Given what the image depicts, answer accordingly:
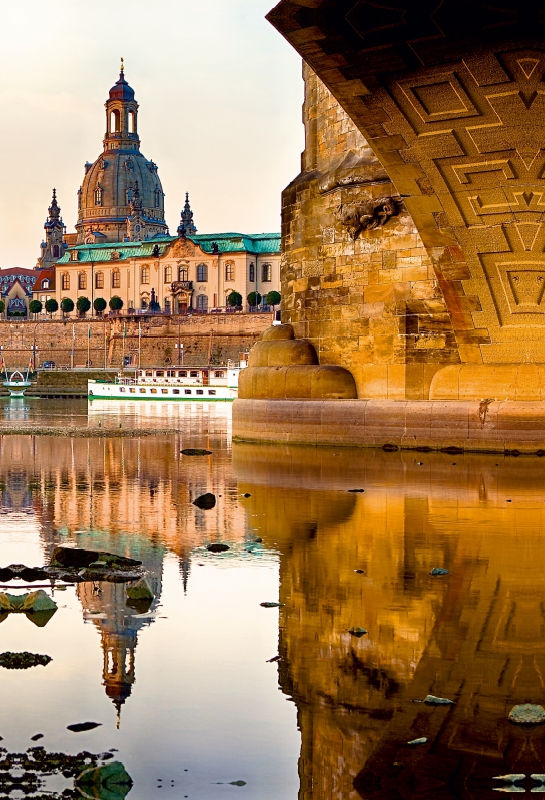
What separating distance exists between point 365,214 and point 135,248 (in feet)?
390

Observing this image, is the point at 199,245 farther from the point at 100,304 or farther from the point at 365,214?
the point at 365,214

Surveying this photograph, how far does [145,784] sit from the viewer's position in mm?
4051

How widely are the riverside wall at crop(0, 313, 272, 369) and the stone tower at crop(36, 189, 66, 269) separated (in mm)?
42486

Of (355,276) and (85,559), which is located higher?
(355,276)

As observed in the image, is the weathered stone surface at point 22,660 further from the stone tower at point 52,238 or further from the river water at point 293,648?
the stone tower at point 52,238

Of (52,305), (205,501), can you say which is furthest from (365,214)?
(52,305)

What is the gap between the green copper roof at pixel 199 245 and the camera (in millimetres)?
125250

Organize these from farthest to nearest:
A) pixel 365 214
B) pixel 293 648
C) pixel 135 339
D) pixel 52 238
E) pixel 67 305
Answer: pixel 52 238 < pixel 67 305 < pixel 135 339 < pixel 365 214 < pixel 293 648

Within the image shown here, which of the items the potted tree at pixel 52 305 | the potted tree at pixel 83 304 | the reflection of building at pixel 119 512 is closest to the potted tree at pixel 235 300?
the potted tree at pixel 83 304

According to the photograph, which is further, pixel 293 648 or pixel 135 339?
pixel 135 339

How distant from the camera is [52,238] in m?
172

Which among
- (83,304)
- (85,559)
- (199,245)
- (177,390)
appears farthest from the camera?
(83,304)

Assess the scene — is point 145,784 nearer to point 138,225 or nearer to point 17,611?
point 17,611

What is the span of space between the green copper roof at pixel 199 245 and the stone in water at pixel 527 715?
A: 390 ft
